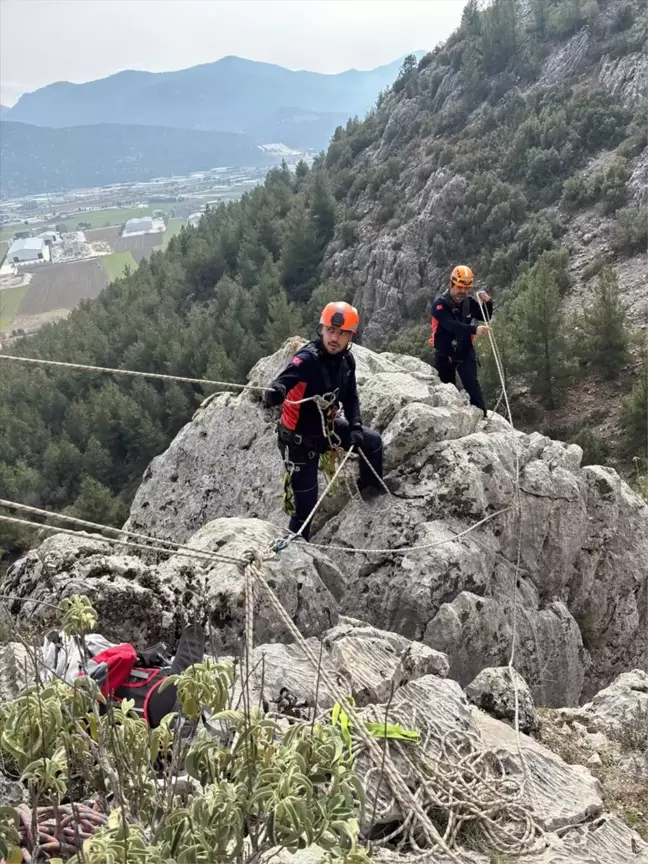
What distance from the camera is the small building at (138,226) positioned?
431ft

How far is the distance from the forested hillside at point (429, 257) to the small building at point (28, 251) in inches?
3173

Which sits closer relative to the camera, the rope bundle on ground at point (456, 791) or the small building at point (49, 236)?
the rope bundle on ground at point (456, 791)

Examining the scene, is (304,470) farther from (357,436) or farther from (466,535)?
(466,535)

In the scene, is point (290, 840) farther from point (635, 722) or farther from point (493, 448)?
point (493, 448)

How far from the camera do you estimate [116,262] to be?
102 m

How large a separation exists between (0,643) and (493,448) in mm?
5494

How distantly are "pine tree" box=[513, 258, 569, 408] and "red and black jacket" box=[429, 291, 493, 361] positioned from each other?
11.6 meters

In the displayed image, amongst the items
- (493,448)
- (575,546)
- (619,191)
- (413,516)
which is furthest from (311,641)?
(619,191)

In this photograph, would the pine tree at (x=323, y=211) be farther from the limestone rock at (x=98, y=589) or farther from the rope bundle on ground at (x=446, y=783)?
the rope bundle on ground at (x=446, y=783)

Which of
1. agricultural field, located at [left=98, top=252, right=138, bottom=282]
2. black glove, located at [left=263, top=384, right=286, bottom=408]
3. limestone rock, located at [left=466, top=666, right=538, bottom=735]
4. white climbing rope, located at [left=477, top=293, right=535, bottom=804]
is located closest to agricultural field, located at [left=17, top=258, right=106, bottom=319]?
agricultural field, located at [left=98, top=252, right=138, bottom=282]

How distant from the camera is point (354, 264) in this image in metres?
39.9

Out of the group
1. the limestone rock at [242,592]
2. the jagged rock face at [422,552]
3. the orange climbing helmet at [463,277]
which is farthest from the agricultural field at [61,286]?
the limestone rock at [242,592]

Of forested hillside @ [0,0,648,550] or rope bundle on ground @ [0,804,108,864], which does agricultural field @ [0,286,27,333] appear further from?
rope bundle on ground @ [0,804,108,864]

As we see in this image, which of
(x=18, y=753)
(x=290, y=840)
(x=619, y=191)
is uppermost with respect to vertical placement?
(x=619, y=191)
